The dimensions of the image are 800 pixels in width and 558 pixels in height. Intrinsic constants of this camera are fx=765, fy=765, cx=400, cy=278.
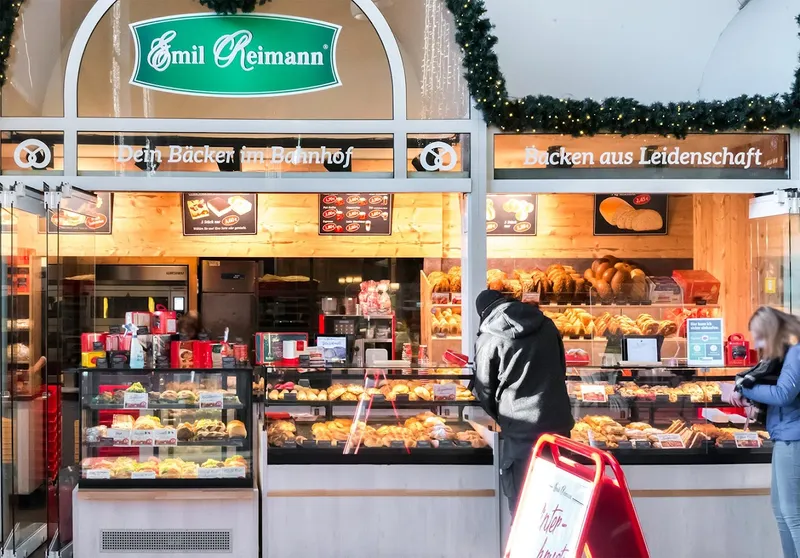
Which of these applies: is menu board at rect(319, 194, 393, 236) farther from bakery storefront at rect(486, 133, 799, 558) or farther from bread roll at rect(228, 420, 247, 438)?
bread roll at rect(228, 420, 247, 438)

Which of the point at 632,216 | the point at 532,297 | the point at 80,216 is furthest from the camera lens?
the point at 632,216

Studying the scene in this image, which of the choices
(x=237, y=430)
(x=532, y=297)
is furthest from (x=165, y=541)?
(x=532, y=297)

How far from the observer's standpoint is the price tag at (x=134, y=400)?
15.9 ft

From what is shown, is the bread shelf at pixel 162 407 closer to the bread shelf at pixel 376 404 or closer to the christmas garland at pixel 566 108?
the bread shelf at pixel 376 404

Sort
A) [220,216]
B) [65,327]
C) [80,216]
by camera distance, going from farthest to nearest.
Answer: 1. [220,216]
2. [80,216]
3. [65,327]

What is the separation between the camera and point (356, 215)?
8531 mm

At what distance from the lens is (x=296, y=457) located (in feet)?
15.8

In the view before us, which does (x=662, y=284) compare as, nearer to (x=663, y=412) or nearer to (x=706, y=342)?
(x=706, y=342)

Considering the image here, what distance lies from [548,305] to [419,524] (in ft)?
11.7

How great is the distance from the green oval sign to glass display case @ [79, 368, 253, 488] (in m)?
2.23

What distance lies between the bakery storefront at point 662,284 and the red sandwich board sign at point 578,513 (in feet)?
5.48

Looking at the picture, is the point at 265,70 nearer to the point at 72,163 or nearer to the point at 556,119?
the point at 72,163

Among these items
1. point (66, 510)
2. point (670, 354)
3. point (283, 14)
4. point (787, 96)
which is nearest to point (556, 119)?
point (787, 96)

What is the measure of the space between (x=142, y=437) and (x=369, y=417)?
1.46 metres
